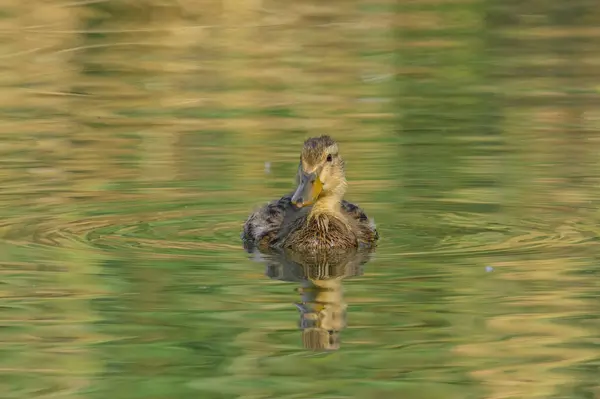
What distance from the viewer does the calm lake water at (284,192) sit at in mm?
8305

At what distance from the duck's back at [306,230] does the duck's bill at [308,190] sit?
0.20m

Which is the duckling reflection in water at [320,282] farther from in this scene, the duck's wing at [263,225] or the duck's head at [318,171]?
the duck's head at [318,171]

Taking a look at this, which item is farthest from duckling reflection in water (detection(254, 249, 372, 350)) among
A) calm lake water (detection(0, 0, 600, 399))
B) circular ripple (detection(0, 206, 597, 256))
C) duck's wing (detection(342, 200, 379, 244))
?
circular ripple (detection(0, 206, 597, 256))

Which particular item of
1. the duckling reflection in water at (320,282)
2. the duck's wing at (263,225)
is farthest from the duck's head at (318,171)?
the duckling reflection in water at (320,282)

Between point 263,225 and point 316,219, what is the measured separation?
353mm

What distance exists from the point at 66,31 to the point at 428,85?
665cm

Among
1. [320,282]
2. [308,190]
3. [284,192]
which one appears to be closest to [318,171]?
[308,190]

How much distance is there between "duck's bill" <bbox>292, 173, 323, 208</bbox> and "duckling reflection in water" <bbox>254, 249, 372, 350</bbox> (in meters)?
0.35

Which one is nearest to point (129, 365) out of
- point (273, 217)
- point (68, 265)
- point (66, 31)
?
point (68, 265)

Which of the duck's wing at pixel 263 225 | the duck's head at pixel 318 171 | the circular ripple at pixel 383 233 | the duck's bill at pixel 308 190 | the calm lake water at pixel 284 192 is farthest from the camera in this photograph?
the duck's wing at pixel 263 225

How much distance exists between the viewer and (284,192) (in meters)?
13.4

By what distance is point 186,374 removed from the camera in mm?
8102

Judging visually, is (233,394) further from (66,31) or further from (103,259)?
(66,31)

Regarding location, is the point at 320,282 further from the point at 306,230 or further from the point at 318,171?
the point at 318,171
